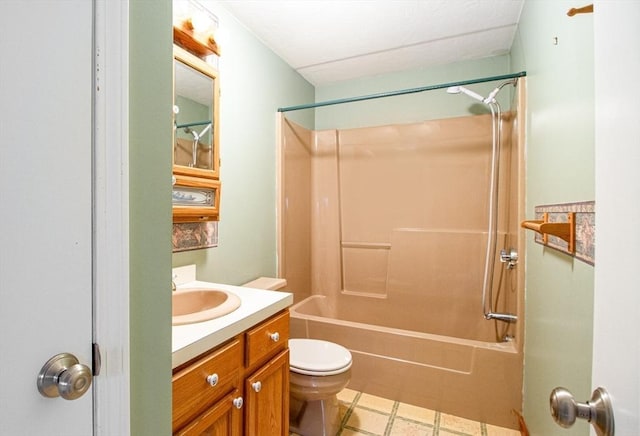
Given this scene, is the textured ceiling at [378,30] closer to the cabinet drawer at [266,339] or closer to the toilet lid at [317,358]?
the cabinet drawer at [266,339]

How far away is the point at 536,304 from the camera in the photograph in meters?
1.37

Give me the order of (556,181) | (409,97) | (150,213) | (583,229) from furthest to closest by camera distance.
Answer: (409,97) → (556,181) → (583,229) → (150,213)

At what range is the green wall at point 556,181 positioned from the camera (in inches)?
Result: 32.7

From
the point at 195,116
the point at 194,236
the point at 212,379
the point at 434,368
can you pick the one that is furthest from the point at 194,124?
the point at 434,368

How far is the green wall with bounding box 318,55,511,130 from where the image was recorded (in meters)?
2.26

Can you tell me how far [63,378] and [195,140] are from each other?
4.11 ft

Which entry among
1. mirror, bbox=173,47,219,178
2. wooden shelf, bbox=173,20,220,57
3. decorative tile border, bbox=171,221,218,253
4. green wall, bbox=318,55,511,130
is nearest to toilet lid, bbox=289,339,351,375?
decorative tile border, bbox=171,221,218,253

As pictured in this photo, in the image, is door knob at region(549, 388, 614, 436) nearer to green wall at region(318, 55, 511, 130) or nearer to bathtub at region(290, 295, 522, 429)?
bathtub at region(290, 295, 522, 429)

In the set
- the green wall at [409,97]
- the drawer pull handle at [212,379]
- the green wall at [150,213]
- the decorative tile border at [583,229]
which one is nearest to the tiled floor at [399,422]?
the drawer pull handle at [212,379]

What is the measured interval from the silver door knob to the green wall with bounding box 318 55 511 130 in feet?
8.36

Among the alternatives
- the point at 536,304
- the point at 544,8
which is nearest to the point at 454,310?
the point at 536,304

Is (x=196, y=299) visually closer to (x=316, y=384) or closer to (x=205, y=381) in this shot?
(x=205, y=381)

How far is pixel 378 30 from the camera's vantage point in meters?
1.90

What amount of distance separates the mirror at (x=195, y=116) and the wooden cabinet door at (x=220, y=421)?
97cm
